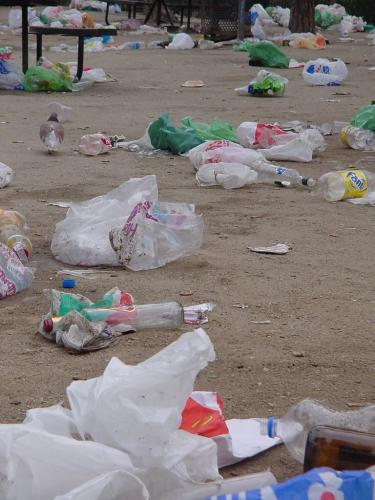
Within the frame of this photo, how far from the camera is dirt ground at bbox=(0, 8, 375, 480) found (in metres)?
2.88

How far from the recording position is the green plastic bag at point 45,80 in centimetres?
951

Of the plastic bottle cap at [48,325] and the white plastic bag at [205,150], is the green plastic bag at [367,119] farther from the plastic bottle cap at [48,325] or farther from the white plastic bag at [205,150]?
the plastic bottle cap at [48,325]

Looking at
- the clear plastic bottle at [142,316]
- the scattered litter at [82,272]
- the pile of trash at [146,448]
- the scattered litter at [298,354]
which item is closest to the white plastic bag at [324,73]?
the scattered litter at [82,272]

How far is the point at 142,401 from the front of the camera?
213 centimetres

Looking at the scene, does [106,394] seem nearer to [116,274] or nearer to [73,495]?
[73,495]

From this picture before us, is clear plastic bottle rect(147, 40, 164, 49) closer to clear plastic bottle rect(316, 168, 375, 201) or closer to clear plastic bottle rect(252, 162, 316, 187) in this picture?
clear plastic bottle rect(252, 162, 316, 187)

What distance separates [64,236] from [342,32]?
15.9 metres

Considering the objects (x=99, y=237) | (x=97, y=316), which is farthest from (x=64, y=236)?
(x=97, y=316)

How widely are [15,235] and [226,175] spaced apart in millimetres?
1829

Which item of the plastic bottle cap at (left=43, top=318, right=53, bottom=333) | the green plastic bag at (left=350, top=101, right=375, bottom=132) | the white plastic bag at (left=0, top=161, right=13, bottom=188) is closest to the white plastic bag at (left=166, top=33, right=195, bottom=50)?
the green plastic bag at (left=350, top=101, right=375, bottom=132)

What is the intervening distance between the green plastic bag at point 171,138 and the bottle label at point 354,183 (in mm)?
1432

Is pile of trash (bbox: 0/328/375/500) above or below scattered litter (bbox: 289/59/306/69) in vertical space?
above

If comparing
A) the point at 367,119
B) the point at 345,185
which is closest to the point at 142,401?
the point at 345,185

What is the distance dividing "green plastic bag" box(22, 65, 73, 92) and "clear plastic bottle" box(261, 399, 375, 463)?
7.38 metres
